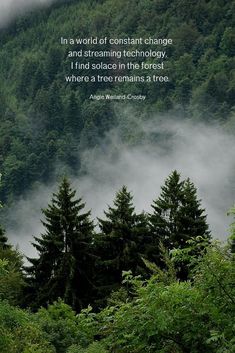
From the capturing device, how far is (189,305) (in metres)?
8.74

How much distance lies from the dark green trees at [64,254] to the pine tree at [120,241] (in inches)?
47.7

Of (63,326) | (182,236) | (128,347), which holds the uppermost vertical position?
(182,236)

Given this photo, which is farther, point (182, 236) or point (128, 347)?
point (182, 236)

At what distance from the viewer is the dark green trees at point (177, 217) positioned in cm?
4406

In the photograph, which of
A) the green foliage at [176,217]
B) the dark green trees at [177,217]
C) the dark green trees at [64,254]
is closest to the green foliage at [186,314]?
the dark green trees at [64,254]

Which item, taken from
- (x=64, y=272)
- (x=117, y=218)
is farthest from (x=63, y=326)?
(x=117, y=218)

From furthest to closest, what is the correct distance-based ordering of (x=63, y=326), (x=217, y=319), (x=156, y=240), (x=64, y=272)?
(x=156, y=240), (x=64, y=272), (x=63, y=326), (x=217, y=319)

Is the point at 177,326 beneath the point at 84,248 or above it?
beneath

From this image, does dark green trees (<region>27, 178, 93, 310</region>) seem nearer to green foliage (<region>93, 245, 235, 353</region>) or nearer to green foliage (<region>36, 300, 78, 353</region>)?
green foliage (<region>36, 300, 78, 353</region>)

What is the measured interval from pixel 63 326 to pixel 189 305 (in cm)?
1560

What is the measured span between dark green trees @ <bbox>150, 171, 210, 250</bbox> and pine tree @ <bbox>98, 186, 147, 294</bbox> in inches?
49.2

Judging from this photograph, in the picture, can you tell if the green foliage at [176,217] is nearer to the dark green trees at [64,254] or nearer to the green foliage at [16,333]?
the dark green trees at [64,254]

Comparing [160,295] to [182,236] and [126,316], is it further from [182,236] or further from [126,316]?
[182,236]

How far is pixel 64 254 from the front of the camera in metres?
42.6
